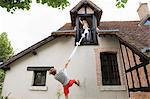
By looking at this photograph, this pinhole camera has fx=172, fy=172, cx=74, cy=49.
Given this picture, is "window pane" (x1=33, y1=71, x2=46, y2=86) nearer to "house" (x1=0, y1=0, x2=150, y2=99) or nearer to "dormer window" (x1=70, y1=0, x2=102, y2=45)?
"house" (x1=0, y1=0, x2=150, y2=99)

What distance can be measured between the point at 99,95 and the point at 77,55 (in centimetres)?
213

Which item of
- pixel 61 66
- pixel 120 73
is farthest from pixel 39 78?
pixel 120 73

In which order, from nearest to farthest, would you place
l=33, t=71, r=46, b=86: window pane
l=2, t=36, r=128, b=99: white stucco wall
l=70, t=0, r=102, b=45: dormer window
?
l=2, t=36, r=128, b=99: white stucco wall < l=33, t=71, r=46, b=86: window pane < l=70, t=0, r=102, b=45: dormer window

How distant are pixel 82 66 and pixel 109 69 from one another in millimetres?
1316

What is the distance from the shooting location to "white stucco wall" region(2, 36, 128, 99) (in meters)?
7.54

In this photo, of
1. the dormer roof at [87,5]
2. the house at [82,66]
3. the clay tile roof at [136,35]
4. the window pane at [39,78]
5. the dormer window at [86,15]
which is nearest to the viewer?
the clay tile roof at [136,35]

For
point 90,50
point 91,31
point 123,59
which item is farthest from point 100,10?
point 123,59

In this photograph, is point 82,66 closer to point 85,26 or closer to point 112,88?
point 112,88

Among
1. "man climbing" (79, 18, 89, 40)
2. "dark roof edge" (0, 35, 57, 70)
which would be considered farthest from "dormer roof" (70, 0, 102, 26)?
"dark roof edge" (0, 35, 57, 70)

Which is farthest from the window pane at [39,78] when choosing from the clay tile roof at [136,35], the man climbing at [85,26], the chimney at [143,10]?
the chimney at [143,10]

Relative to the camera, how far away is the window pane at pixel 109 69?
26.0ft

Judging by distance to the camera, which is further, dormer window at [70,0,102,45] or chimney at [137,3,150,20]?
chimney at [137,3,150,20]

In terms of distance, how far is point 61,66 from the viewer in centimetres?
816

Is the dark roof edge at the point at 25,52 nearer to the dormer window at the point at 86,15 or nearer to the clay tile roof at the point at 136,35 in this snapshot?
the dormer window at the point at 86,15
